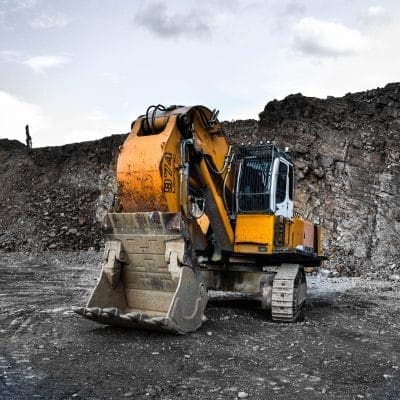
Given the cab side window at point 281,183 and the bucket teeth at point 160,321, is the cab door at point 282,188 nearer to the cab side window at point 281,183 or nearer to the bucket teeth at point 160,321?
the cab side window at point 281,183

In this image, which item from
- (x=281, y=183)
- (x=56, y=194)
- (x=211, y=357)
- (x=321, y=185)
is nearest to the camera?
(x=211, y=357)

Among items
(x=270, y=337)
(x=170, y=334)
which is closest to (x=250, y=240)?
(x=270, y=337)

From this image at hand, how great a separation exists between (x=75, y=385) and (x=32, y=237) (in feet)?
66.2

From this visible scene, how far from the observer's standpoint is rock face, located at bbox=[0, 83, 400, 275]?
18.1 m

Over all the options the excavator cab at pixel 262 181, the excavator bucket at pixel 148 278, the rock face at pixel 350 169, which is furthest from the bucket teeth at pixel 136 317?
the rock face at pixel 350 169

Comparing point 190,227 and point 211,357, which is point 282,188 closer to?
point 190,227

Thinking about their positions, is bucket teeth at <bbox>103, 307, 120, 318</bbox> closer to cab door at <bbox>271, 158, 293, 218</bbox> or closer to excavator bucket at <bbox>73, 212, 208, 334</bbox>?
excavator bucket at <bbox>73, 212, 208, 334</bbox>

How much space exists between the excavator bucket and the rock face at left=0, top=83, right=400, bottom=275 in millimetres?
11228

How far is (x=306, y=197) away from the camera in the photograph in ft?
63.9

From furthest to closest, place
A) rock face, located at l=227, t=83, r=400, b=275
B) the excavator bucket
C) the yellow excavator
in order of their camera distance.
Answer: rock face, located at l=227, t=83, r=400, b=275
the yellow excavator
the excavator bucket

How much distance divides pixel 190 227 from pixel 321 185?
1345cm

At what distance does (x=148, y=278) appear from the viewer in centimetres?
692

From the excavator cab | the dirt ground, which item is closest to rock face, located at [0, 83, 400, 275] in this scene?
the dirt ground

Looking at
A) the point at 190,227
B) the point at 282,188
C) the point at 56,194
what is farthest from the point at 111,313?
the point at 56,194
